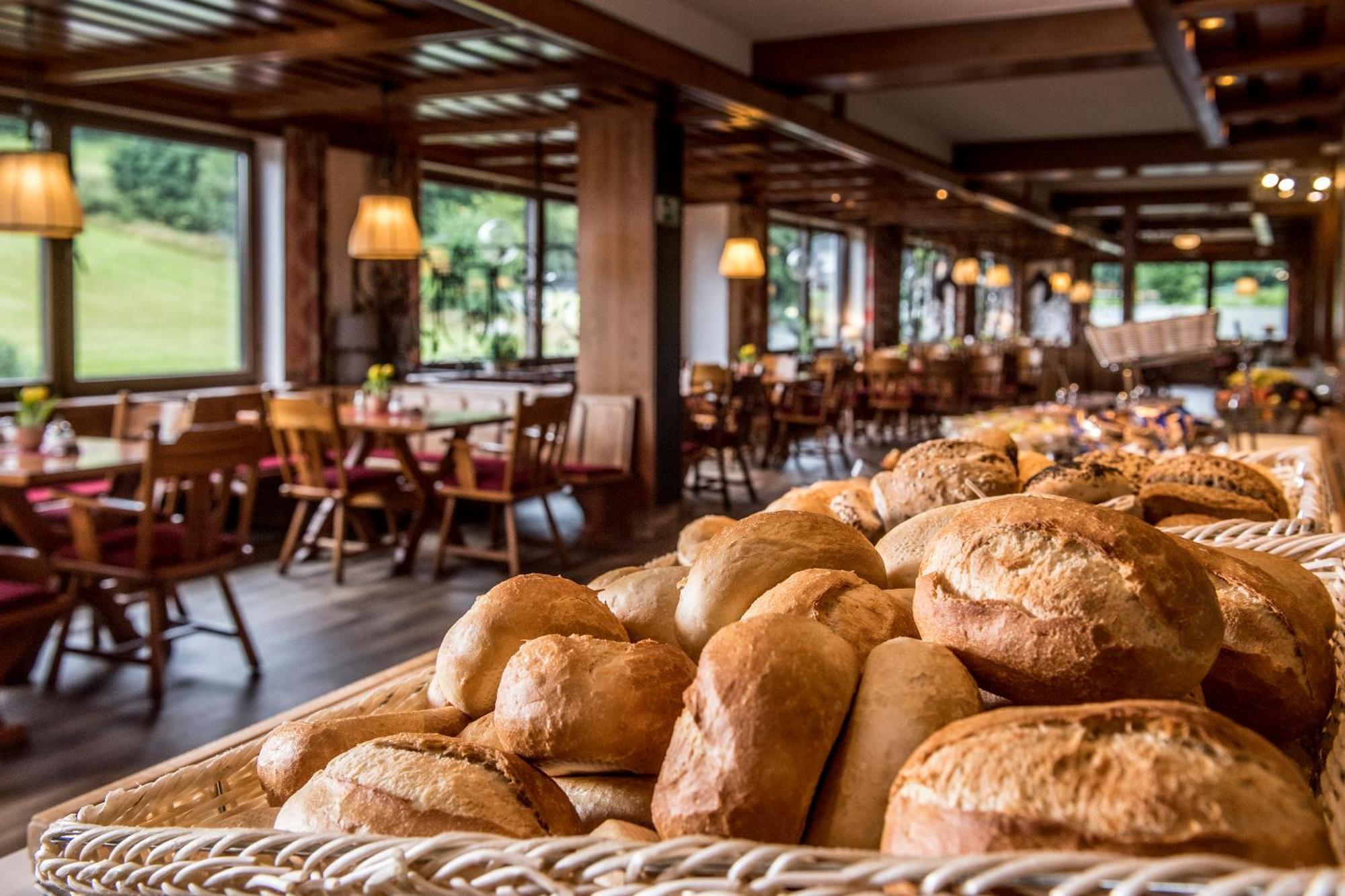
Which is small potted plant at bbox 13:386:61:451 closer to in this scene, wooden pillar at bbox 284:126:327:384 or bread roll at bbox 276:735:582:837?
wooden pillar at bbox 284:126:327:384

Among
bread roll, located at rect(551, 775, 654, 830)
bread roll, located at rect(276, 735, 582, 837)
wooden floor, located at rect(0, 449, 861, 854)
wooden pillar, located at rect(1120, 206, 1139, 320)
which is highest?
wooden pillar, located at rect(1120, 206, 1139, 320)

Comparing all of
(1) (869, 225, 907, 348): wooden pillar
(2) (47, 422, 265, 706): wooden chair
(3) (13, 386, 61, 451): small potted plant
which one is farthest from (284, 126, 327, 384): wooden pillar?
(1) (869, 225, 907, 348): wooden pillar

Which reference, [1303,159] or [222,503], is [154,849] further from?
[1303,159]

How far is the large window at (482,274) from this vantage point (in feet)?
34.9

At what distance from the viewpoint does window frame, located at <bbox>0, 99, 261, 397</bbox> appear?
7086 millimetres

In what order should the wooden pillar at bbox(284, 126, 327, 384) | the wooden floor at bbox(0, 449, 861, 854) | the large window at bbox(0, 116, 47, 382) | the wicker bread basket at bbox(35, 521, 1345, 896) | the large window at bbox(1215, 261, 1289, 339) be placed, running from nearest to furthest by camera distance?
the wicker bread basket at bbox(35, 521, 1345, 896) < the wooden floor at bbox(0, 449, 861, 854) < the large window at bbox(0, 116, 47, 382) < the wooden pillar at bbox(284, 126, 327, 384) < the large window at bbox(1215, 261, 1289, 339)

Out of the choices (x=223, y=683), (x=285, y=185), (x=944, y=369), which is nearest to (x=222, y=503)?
(x=223, y=683)

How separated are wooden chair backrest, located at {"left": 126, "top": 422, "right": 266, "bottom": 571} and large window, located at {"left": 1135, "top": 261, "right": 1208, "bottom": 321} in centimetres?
2830

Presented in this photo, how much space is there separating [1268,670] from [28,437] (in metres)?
4.86

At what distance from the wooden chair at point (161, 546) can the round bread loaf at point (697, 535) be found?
129 inches

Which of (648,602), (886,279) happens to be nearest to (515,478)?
(648,602)

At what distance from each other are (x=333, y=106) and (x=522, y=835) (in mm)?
7658

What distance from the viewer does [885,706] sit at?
0.69m

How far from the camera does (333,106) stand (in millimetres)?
7602
